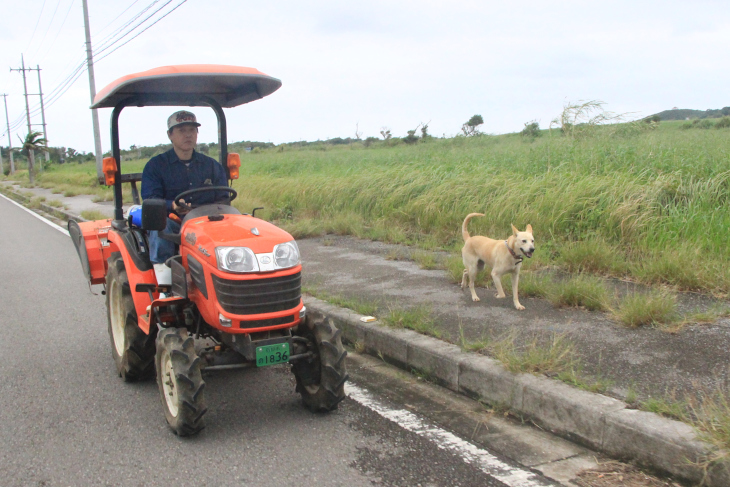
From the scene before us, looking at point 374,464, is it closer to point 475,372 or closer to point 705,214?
point 475,372

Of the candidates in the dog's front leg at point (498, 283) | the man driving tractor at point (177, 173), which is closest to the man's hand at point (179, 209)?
the man driving tractor at point (177, 173)

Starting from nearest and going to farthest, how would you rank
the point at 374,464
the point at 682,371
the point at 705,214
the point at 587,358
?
the point at 374,464, the point at 682,371, the point at 587,358, the point at 705,214

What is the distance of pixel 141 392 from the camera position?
4.32 metres

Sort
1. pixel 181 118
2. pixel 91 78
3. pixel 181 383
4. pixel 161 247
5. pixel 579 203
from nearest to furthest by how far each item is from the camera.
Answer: pixel 181 383, pixel 161 247, pixel 181 118, pixel 579 203, pixel 91 78

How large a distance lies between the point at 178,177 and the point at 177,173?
3cm

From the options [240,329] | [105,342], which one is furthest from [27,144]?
[240,329]

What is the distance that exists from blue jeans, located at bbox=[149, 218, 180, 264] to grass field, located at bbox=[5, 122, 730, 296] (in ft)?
4.11

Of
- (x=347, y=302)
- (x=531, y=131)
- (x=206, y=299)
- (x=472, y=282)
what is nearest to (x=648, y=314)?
(x=472, y=282)

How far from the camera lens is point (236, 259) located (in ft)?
11.4

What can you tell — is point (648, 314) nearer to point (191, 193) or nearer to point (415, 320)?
point (415, 320)

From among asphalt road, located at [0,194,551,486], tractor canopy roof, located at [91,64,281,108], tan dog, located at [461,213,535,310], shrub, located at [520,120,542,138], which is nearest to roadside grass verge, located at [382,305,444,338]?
asphalt road, located at [0,194,551,486]

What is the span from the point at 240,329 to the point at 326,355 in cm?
55

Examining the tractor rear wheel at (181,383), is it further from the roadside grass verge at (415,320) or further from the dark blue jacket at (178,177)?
the roadside grass verge at (415,320)

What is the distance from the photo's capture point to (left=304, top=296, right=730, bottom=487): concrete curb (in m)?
2.90
